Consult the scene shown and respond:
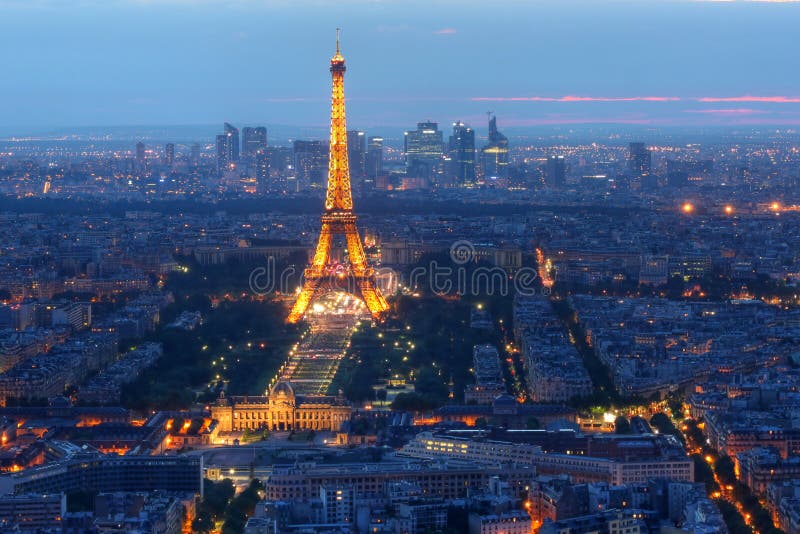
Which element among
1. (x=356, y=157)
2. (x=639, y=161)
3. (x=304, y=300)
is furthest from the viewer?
(x=639, y=161)

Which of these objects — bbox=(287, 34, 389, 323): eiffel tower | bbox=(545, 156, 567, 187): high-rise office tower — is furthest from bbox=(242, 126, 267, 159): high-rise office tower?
bbox=(287, 34, 389, 323): eiffel tower

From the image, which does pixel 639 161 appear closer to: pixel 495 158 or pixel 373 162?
pixel 495 158

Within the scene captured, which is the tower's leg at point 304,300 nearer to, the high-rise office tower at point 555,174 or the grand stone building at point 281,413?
the grand stone building at point 281,413

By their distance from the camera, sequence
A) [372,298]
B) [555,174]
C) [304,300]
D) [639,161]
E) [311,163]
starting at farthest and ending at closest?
[639,161], [555,174], [311,163], [372,298], [304,300]

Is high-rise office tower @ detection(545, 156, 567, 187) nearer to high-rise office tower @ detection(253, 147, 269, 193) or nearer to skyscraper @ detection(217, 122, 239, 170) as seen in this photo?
high-rise office tower @ detection(253, 147, 269, 193)

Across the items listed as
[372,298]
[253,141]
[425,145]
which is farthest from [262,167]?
[372,298]

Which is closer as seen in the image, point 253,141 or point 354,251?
point 354,251

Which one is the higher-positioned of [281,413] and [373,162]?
[281,413]
